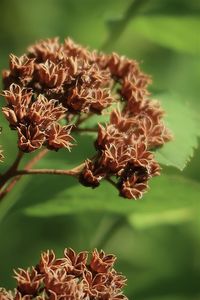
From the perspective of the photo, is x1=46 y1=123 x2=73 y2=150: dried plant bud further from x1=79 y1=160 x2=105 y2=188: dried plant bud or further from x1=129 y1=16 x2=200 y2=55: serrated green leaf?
x1=129 y1=16 x2=200 y2=55: serrated green leaf

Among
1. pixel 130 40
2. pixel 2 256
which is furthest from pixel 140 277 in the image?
→ pixel 130 40

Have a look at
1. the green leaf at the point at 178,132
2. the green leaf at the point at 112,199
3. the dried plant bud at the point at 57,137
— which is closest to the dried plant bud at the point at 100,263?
the dried plant bud at the point at 57,137

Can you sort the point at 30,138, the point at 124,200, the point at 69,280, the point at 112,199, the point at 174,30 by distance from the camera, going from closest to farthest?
the point at 69,280, the point at 30,138, the point at 112,199, the point at 124,200, the point at 174,30

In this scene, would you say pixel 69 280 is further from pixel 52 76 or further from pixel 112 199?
pixel 112 199

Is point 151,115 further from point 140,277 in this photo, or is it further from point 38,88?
point 140,277

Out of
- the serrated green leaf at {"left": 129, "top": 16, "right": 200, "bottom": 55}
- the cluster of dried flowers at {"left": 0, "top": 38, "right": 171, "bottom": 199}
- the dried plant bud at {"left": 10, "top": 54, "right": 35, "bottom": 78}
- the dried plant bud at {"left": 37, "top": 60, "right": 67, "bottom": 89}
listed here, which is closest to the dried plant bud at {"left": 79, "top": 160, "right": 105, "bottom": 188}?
the cluster of dried flowers at {"left": 0, "top": 38, "right": 171, "bottom": 199}

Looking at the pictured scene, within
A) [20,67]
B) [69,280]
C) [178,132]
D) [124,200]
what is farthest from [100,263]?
[124,200]

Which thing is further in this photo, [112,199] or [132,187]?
[112,199]
